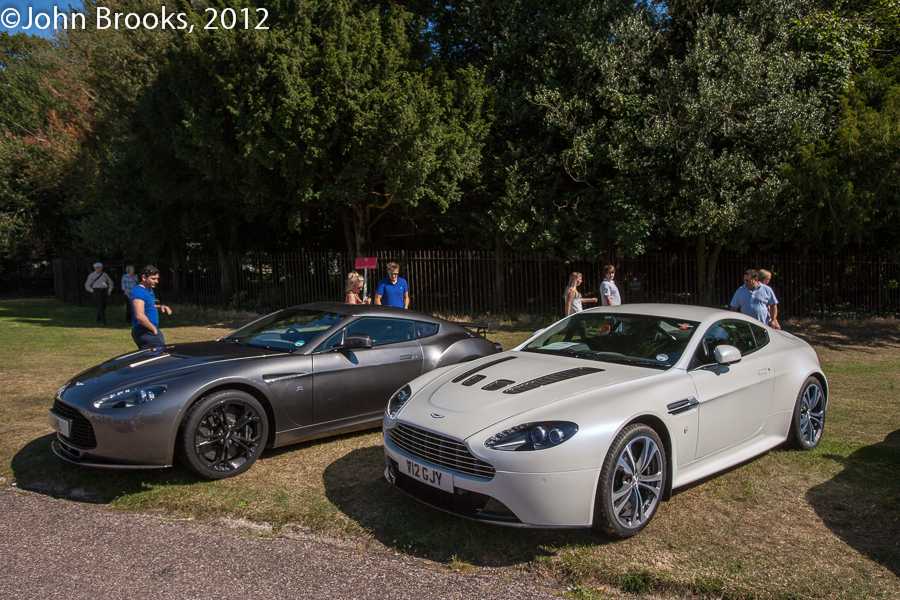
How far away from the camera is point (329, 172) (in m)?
15.9

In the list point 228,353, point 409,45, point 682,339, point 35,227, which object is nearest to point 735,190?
point 409,45

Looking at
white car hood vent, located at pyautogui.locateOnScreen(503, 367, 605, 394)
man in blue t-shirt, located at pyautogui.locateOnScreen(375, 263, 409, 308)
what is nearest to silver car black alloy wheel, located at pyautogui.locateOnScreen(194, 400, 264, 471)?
white car hood vent, located at pyautogui.locateOnScreen(503, 367, 605, 394)

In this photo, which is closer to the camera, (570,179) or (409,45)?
(409,45)

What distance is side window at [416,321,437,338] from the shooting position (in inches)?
254

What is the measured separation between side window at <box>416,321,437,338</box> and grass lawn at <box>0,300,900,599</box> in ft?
3.71

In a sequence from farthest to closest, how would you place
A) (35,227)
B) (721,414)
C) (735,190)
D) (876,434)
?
(35,227), (735,190), (876,434), (721,414)

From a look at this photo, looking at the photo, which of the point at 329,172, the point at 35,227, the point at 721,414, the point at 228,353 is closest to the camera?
the point at 721,414

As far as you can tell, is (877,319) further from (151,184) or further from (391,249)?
(151,184)

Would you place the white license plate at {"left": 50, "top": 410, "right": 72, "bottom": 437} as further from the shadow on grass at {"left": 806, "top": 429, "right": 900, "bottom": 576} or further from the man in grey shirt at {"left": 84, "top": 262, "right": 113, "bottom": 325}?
the man in grey shirt at {"left": 84, "top": 262, "right": 113, "bottom": 325}

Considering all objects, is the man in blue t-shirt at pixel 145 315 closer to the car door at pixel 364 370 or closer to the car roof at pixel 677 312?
the car door at pixel 364 370

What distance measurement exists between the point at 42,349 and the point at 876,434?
523 inches

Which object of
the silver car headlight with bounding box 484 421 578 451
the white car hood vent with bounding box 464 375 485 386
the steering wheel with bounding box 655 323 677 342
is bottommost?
the silver car headlight with bounding box 484 421 578 451

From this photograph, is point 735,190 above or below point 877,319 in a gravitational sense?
above

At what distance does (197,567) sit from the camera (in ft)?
11.5
